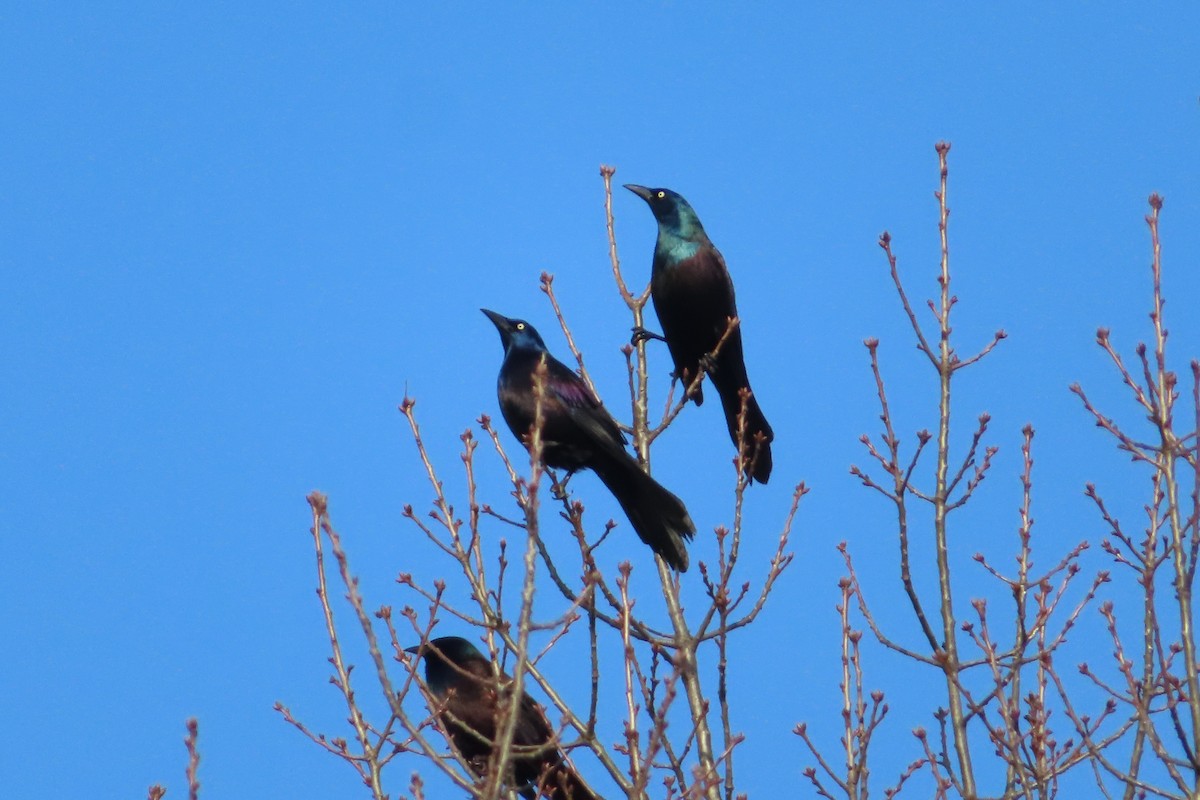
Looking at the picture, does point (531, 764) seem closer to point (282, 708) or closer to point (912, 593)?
point (282, 708)

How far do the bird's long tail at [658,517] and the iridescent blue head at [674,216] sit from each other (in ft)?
8.71

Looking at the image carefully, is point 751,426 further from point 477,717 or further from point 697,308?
point 477,717

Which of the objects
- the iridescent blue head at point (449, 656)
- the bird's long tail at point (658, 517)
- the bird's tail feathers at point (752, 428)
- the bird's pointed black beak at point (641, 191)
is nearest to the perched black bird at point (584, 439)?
the bird's long tail at point (658, 517)

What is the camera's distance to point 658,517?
5.08m

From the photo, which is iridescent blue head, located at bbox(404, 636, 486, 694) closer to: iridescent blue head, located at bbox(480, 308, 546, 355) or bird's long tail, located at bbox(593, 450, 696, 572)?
iridescent blue head, located at bbox(480, 308, 546, 355)

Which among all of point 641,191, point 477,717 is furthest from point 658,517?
point 641,191

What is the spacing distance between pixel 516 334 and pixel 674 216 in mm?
1544

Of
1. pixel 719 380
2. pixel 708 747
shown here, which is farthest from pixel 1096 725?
pixel 719 380

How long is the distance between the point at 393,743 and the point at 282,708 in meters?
0.61

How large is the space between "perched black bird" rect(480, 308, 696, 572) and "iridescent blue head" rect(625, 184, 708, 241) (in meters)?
1.40

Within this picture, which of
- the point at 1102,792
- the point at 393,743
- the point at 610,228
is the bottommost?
the point at 393,743

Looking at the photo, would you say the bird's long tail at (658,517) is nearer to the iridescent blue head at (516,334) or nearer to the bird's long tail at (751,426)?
the bird's long tail at (751,426)

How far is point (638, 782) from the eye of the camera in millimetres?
2742

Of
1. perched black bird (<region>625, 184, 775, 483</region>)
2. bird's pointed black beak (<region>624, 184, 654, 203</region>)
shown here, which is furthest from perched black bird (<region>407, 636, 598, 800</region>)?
bird's pointed black beak (<region>624, 184, 654, 203</region>)
